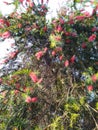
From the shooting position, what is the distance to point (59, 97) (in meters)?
6.21

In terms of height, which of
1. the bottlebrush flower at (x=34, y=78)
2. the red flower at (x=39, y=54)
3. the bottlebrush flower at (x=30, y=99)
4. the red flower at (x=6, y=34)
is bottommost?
the bottlebrush flower at (x=30, y=99)

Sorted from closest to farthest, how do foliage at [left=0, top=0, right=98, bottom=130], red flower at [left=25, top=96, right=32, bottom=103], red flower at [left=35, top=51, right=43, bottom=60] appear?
red flower at [left=25, top=96, right=32, bottom=103] → foliage at [left=0, top=0, right=98, bottom=130] → red flower at [left=35, top=51, right=43, bottom=60]

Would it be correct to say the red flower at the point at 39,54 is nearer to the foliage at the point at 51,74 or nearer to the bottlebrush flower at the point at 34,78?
the foliage at the point at 51,74

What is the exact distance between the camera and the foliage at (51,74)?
6.00m

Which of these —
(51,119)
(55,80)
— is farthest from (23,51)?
(51,119)

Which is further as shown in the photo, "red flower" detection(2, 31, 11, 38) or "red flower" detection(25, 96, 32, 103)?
"red flower" detection(2, 31, 11, 38)

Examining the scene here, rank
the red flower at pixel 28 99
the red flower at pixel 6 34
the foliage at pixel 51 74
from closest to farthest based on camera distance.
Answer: the red flower at pixel 28 99, the foliage at pixel 51 74, the red flower at pixel 6 34

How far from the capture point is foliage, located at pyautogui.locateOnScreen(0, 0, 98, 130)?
236 inches

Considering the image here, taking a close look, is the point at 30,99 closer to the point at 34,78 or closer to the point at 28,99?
the point at 28,99

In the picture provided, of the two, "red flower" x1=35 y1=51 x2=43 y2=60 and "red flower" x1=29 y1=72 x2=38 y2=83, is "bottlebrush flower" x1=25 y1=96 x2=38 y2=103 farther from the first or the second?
"red flower" x1=35 y1=51 x2=43 y2=60

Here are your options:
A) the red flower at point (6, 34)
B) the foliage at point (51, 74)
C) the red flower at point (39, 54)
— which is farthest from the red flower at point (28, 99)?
the red flower at point (6, 34)

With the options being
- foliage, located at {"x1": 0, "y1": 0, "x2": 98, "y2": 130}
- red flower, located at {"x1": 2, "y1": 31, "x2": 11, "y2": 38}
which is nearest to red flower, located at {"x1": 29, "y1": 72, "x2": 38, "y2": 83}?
foliage, located at {"x1": 0, "y1": 0, "x2": 98, "y2": 130}

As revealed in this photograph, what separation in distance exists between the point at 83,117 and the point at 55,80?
2.10ft

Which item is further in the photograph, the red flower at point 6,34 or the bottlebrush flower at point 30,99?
the red flower at point 6,34
